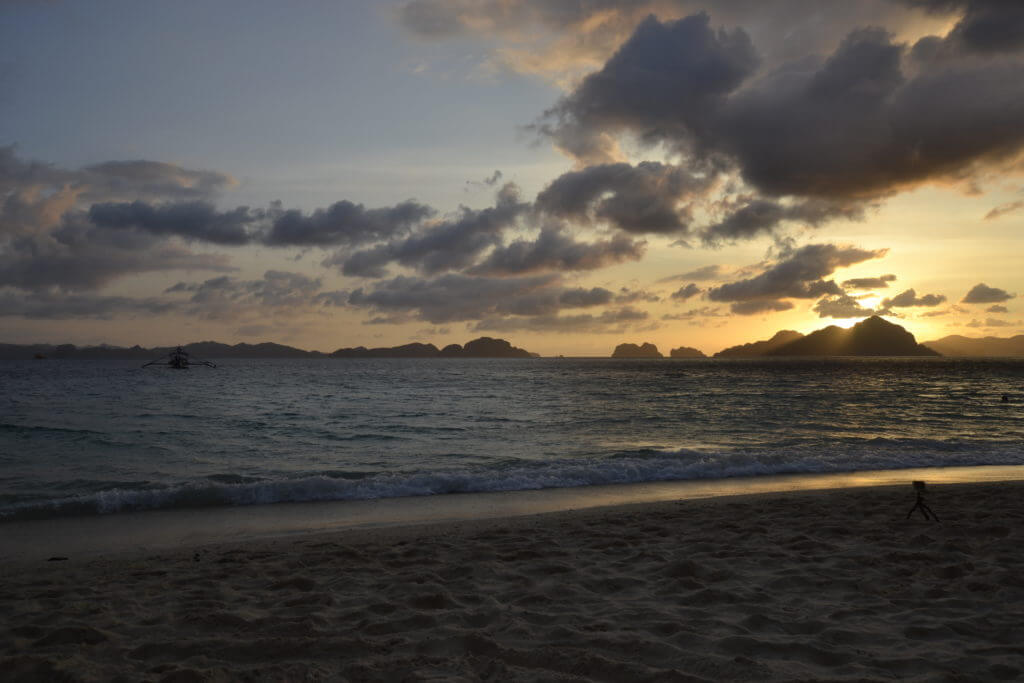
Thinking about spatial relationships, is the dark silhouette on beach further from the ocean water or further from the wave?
the ocean water

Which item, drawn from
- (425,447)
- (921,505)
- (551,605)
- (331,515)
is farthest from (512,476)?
(551,605)

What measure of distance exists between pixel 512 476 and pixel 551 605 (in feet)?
29.5

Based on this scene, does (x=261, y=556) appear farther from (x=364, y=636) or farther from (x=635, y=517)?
(x=635, y=517)

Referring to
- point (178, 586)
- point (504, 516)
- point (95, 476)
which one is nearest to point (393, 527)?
point (504, 516)

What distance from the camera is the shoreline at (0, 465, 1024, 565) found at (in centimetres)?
954

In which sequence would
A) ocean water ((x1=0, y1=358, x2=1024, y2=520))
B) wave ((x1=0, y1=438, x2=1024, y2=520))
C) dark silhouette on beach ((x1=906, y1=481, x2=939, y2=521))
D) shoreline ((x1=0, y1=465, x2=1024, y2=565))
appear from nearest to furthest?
dark silhouette on beach ((x1=906, y1=481, x2=939, y2=521)), shoreline ((x1=0, y1=465, x2=1024, y2=565)), wave ((x1=0, y1=438, x2=1024, y2=520)), ocean water ((x1=0, y1=358, x2=1024, y2=520))

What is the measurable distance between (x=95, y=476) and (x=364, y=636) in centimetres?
1411

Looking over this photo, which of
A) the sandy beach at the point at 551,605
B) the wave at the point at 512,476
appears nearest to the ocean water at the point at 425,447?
the wave at the point at 512,476

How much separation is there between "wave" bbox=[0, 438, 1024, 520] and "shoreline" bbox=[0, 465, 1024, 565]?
43 cm

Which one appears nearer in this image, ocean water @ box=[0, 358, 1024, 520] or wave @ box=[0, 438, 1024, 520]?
wave @ box=[0, 438, 1024, 520]

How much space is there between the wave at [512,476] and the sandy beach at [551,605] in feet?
13.5

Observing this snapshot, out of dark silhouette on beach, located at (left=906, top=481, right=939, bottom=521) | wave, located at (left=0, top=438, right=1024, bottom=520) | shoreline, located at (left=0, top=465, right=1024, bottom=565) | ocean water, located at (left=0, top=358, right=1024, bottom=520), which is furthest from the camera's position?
ocean water, located at (left=0, top=358, right=1024, bottom=520)

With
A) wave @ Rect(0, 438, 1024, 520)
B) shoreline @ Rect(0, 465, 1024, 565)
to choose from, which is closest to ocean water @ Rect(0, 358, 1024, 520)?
wave @ Rect(0, 438, 1024, 520)

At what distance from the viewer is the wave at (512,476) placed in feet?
40.5
